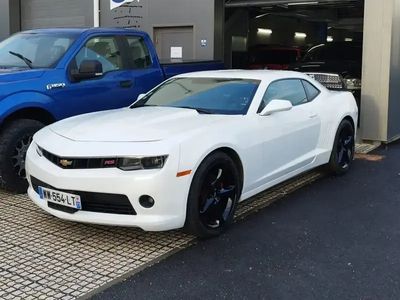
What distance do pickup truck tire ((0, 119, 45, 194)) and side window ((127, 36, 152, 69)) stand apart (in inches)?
76.5

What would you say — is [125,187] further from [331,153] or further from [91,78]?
[331,153]

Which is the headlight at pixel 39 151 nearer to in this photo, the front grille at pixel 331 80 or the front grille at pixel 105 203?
the front grille at pixel 105 203

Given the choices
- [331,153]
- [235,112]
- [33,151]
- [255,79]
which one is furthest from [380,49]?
[33,151]

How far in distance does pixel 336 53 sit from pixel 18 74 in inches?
356

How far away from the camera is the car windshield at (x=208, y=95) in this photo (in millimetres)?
5546

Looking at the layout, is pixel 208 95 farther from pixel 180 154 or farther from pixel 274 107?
pixel 180 154

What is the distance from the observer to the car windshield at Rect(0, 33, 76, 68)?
6734 mm

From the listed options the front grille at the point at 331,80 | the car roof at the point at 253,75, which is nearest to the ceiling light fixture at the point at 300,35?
the front grille at the point at 331,80

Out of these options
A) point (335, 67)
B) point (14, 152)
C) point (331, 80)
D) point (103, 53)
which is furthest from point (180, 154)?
point (335, 67)

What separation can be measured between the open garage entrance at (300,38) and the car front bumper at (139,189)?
6237 millimetres

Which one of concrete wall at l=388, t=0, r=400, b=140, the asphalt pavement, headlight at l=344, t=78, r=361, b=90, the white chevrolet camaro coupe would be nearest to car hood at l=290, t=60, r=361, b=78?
headlight at l=344, t=78, r=361, b=90

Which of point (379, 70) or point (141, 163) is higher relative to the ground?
point (379, 70)

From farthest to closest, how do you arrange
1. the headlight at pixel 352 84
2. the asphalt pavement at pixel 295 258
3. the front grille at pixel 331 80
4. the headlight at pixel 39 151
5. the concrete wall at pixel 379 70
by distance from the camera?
the headlight at pixel 352 84 < the front grille at pixel 331 80 < the concrete wall at pixel 379 70 < the headlight at pixel 39 151 < the asphalt pavement at pixel 295 258

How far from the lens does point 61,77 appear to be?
6.50 metres
